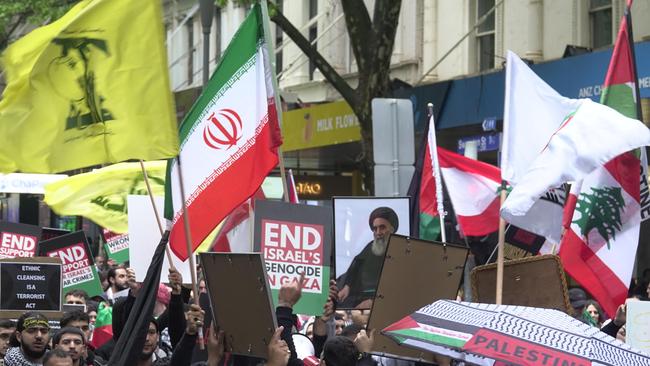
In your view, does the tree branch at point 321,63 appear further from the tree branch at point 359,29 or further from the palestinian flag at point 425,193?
the palestinian flag at point 425,193

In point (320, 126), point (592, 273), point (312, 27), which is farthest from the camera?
point (312, 27)

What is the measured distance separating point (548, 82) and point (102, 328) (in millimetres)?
8678

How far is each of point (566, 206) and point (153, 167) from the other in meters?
→ 6.36

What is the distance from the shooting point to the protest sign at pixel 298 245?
9430 mm

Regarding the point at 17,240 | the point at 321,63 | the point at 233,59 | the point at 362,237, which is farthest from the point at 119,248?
the point at 362,237

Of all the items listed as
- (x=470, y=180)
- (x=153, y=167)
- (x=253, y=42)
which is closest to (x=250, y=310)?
(x=253, y=42)

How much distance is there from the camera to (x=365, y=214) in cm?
1009

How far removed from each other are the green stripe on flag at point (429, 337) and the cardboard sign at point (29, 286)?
224 inches

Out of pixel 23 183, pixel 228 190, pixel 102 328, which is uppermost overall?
pixel 23 183


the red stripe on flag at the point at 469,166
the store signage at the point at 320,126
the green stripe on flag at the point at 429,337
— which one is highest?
the store signage at the point at 320,126

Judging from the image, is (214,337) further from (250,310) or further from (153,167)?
(153,167)

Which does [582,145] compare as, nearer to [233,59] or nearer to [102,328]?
[233,59]

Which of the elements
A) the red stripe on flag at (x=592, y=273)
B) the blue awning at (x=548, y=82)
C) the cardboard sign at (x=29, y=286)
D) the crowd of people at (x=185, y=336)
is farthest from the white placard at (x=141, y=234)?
the blue awning at (x=548, y=82)

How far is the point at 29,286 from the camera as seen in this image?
10.9m
